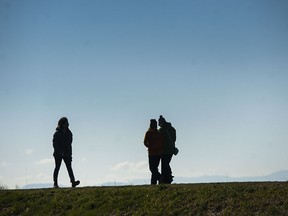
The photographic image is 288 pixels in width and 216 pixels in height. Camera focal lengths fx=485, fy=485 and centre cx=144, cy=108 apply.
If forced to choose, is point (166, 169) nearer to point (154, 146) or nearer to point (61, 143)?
point (154, 146)

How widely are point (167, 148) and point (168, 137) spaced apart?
16.5 inches

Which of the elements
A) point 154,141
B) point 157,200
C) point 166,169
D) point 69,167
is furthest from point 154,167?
point 157,200

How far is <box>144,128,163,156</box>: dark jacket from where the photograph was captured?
18.2 meters

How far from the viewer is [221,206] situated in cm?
1344

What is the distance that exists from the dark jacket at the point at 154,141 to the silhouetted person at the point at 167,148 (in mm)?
234

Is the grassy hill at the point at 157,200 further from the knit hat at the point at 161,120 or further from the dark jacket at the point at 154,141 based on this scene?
the knit hat at the point at 161,120

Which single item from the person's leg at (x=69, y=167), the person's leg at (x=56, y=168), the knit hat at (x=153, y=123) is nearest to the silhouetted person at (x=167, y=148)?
the knit hat at (x=153, y=123)

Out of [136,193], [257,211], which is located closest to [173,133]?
[136,193]

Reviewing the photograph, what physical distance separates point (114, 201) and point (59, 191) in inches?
113

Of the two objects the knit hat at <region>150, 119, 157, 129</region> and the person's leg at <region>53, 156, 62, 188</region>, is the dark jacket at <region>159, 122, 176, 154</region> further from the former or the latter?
the person's leg at <region>53, 156, 62, 188</region>

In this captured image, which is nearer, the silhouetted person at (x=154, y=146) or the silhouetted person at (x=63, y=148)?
the silhouetted person at (x=154, y=146)

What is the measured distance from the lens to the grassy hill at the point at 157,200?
1311cm

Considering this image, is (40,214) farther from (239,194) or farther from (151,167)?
(239,194)

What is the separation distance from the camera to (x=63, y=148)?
63.5 feet
